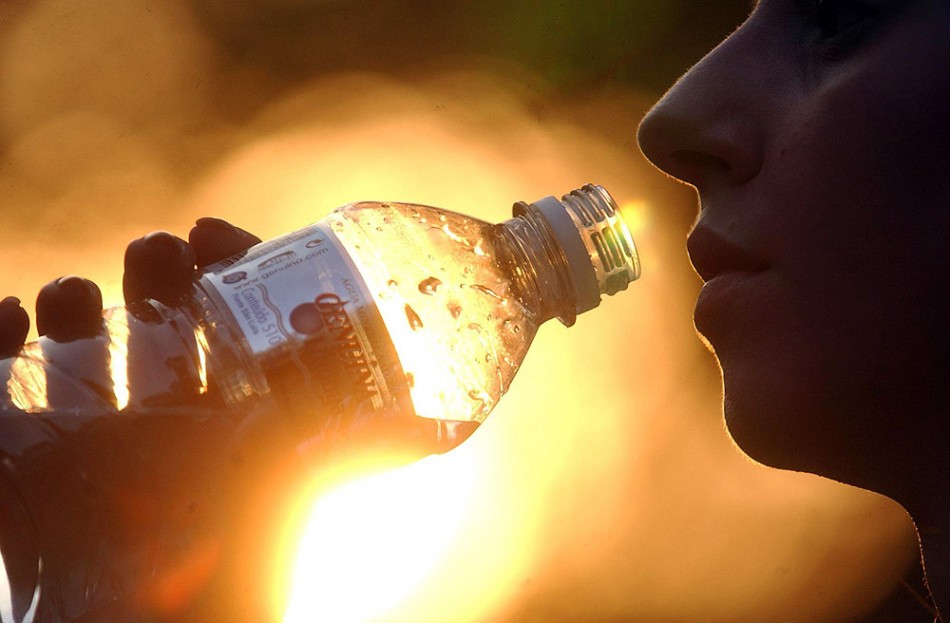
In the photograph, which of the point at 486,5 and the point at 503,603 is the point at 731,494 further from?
the point at 486,5

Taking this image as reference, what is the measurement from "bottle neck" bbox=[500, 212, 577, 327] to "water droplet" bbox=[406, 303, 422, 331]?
0.43 feet

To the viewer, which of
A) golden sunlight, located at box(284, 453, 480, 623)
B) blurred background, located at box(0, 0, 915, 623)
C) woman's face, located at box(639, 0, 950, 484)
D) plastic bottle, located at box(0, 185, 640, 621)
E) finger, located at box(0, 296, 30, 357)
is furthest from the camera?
blurred background, located at box(0, 0, 915, 623)

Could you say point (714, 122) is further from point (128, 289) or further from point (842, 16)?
point (128, 289)

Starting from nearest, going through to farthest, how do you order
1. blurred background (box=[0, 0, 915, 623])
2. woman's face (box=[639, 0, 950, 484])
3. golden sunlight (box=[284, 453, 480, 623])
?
1. woman's face (box=[639, 0, 950, 484])
2. golden sunlight (box=[284, 453, 480, 623])
3. blurred background (box=[0, 0, 915, 623])

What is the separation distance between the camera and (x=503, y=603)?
1745 millimetres

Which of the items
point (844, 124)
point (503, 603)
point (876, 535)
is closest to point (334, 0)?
point (844, 124)

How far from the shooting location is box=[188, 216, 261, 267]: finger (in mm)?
909

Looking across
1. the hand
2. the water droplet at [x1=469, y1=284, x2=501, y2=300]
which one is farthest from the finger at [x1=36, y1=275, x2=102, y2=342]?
the water droplet at [x1=469, y1=284, x2=501, y2=300]

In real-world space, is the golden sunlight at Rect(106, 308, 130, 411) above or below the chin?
above

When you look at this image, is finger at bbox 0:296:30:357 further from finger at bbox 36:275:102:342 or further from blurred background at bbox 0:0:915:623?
blurred background at bbox 0:0:915:623

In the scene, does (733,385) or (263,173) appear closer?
(733,385)

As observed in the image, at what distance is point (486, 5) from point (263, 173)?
1.95 feet

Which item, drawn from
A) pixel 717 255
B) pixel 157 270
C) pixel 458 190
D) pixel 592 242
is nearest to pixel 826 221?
pixel 717 255

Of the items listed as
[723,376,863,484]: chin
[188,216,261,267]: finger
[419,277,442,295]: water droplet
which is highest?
[188,216,261,267]: finger
